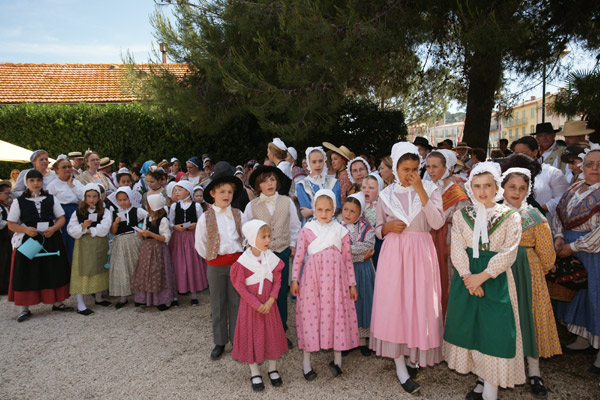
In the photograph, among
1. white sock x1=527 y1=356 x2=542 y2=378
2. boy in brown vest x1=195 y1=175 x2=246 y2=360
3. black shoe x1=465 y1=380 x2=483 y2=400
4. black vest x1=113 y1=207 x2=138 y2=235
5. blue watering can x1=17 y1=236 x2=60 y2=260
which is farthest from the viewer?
black vest x1=113 y1=207 x2=138 y2=235

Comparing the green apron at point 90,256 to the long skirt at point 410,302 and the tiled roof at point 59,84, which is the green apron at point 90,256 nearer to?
the long skirt at point 410,302

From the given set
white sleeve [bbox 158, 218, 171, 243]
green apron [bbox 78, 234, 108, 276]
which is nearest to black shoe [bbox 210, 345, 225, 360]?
white sleeve [bbox 158, 218, 171, 243]

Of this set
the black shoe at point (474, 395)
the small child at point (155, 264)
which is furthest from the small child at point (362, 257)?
the small child at point (155, 264)

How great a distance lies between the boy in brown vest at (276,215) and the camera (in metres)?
4.09

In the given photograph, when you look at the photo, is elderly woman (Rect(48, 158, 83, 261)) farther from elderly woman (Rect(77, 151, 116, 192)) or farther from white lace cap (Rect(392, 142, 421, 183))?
white lace cap (Rect(392, 142, 421, 183))

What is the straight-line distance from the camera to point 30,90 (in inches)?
694

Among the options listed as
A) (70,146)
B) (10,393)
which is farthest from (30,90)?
(10,393)

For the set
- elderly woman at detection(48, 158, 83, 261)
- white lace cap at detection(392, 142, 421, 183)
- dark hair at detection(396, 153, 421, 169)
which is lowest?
elderly woman at detection(48, 158, 83, 261)

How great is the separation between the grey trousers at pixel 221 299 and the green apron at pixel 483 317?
201 cm

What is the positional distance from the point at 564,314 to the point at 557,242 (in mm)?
703

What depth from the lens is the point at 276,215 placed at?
4105mm

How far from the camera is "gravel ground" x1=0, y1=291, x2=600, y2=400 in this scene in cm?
328

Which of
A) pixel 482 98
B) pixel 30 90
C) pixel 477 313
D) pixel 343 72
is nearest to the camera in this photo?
pixel 477 313

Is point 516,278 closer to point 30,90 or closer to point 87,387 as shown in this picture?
point 87,387
